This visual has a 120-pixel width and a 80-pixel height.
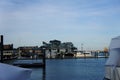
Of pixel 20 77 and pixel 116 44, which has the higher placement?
pixel 116 44

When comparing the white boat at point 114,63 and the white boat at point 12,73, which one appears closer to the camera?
the white boat at point 12,73

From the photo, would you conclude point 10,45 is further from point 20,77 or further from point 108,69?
point 20,77

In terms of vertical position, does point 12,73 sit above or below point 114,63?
below

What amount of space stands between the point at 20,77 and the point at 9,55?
13544cm

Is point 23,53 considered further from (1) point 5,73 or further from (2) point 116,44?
(1) point 5,73

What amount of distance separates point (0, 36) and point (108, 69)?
117 feet

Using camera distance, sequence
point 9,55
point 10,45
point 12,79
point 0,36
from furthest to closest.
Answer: point 9,55
point 10,45
point 0,36
point 12,79

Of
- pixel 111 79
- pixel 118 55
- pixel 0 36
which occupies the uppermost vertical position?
pixel 0 36

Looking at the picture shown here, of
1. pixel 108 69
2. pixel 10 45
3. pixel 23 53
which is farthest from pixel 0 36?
pixel 23 53

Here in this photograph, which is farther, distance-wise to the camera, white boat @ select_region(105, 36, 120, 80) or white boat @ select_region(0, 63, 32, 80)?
white boat @ select_region(105, 36, 120, 80)

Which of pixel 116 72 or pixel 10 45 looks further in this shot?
pixel 10 45

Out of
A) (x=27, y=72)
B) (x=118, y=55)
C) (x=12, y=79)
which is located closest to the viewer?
(x=12, y=79)

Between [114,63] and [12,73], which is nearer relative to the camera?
[12,73]

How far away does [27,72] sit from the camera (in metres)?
8.27
